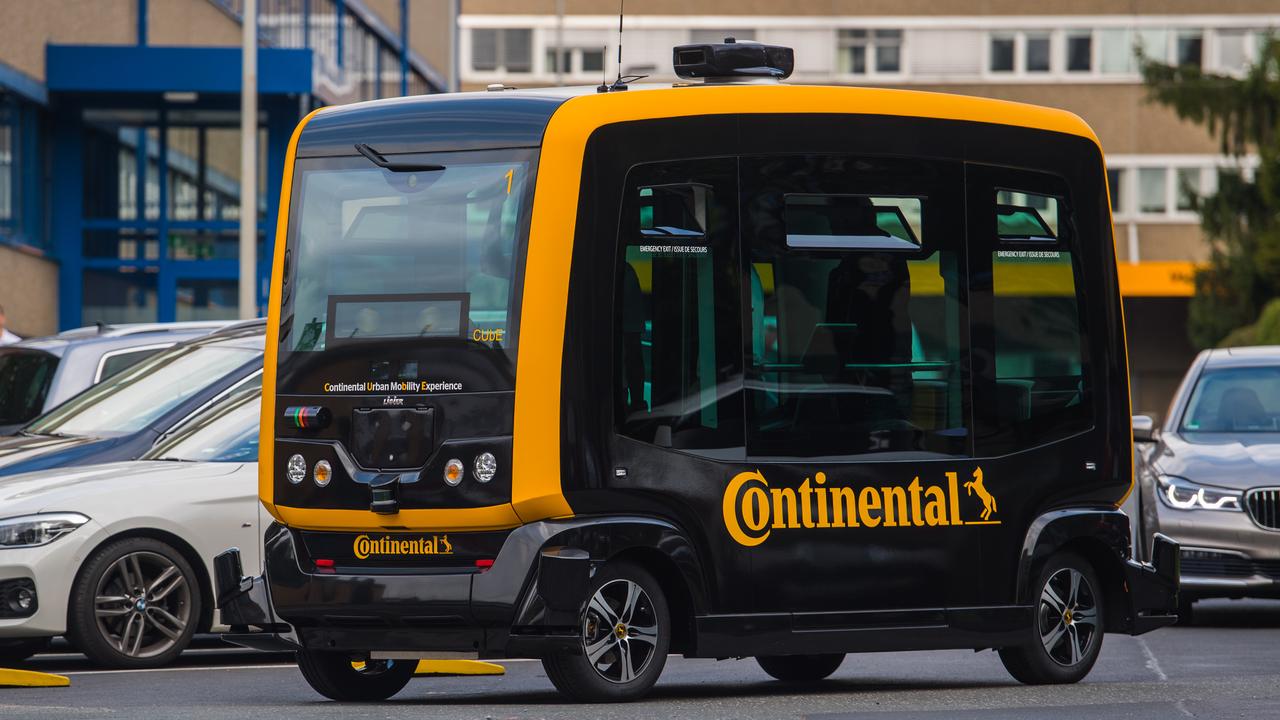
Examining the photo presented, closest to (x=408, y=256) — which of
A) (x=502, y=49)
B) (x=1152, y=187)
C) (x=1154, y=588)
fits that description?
(x=1154, y=588)

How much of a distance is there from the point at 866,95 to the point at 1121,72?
47198 millimetres

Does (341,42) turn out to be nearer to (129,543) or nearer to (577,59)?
(577,59)

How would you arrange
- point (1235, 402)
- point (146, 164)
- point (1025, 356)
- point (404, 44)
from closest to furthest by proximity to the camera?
point (1025, 356) → point (1235, 402) → point (146, 164) → point (404, 44)

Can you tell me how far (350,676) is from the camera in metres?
10.4

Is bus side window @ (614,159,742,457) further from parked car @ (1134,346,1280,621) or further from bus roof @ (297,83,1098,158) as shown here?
parked car @ (1134,346,1280,621)

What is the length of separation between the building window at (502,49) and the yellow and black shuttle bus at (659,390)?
48250 millimetres

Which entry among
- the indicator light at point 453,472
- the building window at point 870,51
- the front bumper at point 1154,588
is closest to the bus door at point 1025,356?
the front bumper at point 1154,588

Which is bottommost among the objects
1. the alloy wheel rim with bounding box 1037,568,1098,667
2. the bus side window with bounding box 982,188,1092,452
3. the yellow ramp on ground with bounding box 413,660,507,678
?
the yellow ramp on ground with bounding box 413,660,507,678

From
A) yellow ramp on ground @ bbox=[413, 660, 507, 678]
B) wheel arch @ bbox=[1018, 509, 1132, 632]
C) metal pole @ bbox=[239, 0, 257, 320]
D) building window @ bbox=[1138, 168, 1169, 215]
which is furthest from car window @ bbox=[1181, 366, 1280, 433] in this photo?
building window @ bbox=[1138, 168, 1169, 215]

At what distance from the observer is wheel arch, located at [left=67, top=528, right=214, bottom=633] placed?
40.2 ft

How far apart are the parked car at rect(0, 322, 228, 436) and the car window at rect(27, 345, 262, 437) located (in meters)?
1.13

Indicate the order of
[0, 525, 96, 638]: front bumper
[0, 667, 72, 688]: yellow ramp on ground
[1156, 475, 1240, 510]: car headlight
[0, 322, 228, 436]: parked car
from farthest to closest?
1. [0, 322, 228, 436]: parked car
2. [1156, 475, 1240, 510]: car headlight
3. [0, 525, 96, 638]: front bumper
4. [0, 667, 72, 688]: yellow ramp on ground

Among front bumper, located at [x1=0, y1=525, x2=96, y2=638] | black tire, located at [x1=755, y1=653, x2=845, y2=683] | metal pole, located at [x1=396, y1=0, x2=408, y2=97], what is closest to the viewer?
black tire, located at [x1=755, y1=653, x2=845, y2=683]

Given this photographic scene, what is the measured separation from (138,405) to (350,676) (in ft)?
12.3
